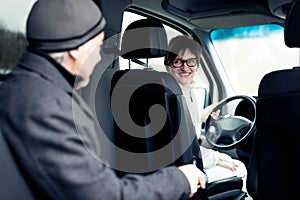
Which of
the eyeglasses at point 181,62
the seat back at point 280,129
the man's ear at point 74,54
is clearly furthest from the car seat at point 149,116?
the man's ear at point 74,54

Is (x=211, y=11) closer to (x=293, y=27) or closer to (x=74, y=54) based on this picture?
(x=293, y=27)

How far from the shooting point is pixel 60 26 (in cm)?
127

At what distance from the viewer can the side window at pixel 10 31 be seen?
7.77 ft

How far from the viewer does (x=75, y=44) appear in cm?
128

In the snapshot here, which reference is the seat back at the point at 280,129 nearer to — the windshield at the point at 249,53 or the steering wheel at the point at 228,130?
the steering wheel at the point at 228,130

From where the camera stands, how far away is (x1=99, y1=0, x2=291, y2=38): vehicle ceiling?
3.01 m

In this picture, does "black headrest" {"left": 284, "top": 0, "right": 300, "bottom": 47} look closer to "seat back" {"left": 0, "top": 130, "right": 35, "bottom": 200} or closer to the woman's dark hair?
"seat back" {"left": 0, "top": 130, "right": 35, "bottom": 200}

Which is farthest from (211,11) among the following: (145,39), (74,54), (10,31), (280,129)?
(74,54)

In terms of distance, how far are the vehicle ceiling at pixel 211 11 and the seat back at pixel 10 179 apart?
169cm

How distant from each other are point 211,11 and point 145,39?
4.04ft

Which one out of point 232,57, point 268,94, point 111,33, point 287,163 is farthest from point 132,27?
point 232,57

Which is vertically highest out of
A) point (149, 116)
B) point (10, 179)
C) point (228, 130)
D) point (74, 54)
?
point (74, 54)

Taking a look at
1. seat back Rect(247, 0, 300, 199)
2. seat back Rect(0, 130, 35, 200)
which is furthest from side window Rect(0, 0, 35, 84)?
seat back Rect(247, 0, 300, 199)

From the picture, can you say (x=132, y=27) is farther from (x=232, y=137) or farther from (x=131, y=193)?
(x=131, y=193)
